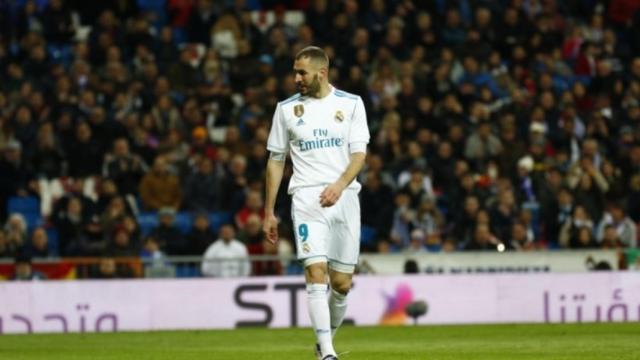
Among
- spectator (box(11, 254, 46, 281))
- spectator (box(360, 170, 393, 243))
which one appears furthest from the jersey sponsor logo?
spectator (box(360, 170, 393, 243))

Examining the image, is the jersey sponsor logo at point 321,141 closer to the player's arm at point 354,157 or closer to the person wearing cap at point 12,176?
the player's arm at point 354,157

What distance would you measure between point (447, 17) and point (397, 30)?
125cm

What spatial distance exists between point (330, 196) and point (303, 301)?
10040 mm

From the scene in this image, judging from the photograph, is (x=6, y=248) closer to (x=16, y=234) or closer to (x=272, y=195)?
(x=16, y=234)

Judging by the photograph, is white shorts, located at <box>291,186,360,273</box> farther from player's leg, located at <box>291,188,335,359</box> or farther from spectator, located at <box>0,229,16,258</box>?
spectator, located at <box>0,229,16,258</box>

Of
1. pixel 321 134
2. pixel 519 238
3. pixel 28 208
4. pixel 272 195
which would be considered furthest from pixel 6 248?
pixel 321 134

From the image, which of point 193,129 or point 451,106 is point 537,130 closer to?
point 451,106

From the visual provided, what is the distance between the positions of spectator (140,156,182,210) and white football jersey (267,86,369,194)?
11742 mm

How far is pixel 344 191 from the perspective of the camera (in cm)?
1145

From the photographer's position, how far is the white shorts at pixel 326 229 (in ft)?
36.7

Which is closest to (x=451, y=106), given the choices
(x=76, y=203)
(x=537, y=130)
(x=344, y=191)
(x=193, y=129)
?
(x=537, y=130)

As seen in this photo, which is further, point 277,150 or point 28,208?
point 28,208

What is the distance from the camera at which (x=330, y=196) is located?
11.0 m

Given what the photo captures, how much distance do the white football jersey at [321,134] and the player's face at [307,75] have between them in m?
0.15
